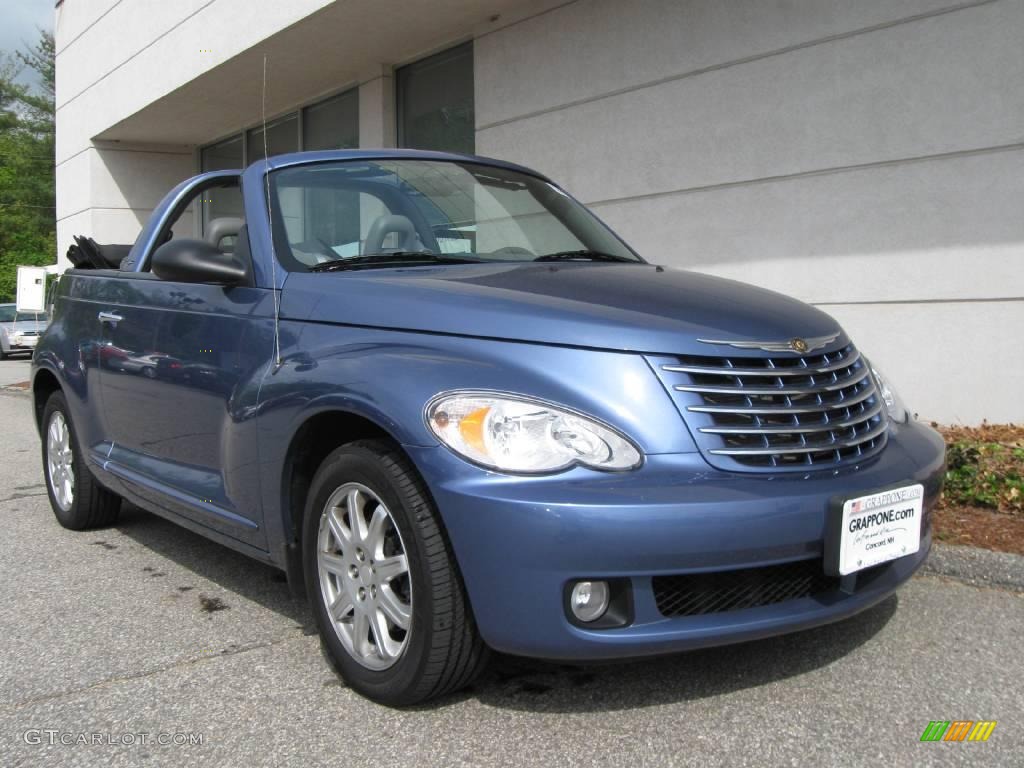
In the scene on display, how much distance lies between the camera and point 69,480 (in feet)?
17.3

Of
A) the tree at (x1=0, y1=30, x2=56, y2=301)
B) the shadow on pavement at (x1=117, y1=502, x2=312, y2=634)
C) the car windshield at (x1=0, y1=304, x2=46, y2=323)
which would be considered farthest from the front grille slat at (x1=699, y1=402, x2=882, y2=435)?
the tree at (x1=0, y1=30, x2=56, y2=301)

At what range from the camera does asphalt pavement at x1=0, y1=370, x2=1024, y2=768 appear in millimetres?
2592

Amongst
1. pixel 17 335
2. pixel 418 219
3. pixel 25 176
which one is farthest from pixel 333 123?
pixel 25 176

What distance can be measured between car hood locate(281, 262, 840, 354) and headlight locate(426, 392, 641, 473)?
0.72ft

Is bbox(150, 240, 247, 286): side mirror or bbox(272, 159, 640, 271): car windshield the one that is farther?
bbox(272, 159, 640, 271): car windshield

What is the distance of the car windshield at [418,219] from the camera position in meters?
3.60

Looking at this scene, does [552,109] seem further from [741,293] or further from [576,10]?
[741,293]

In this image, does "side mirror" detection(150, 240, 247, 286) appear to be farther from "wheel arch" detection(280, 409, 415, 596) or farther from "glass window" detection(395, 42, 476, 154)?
"glass window" detection(395, 42, 476, 154)

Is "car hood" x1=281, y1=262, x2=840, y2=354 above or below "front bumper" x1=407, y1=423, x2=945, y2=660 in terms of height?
above

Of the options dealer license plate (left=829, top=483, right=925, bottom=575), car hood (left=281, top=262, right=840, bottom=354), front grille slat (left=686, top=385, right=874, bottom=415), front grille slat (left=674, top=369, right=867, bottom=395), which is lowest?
dealer license plate (left=829, top=483, right=925, bottom=575)

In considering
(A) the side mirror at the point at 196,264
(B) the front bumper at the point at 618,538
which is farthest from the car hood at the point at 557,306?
(B) the front bumper at the point at 618,538

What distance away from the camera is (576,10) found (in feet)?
30.0

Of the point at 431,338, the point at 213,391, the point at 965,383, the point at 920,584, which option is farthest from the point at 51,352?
the point at 965,383

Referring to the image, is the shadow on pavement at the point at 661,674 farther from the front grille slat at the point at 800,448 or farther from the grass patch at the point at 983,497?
the grass patch at the point at 983,497
